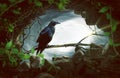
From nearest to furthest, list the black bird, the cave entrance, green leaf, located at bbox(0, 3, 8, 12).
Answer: green leaf, located at bbox(0, 3, 8, 12)
the black bird
the cave entrance

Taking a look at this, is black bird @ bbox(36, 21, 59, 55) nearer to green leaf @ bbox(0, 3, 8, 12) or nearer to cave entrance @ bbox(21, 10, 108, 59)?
green leaf @ bbox(0, 3, 8, 12)

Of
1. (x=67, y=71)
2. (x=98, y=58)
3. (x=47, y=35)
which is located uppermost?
(x=47, y=35)

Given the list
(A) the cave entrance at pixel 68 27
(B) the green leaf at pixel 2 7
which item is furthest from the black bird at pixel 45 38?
(A) the cave entrance at pixel 68 27

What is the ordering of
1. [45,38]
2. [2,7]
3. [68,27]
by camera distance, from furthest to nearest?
1. [68,27]
2. [45,38]
3. [2,7]

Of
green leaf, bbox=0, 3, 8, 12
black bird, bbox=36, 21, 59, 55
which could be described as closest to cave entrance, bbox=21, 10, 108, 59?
black bird, bbox=36, 21, 59, 55

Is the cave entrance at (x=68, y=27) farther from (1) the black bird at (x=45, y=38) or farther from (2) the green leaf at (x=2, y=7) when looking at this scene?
(2) the green leaf at (x=2, y=7)

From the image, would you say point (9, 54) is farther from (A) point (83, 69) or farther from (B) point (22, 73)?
(A) point (83, 69)

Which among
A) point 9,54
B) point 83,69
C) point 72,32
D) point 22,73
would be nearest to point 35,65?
point 22,73

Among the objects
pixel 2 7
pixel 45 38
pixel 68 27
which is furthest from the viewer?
pixel 68 27

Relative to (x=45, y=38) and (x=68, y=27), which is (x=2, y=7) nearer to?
(x=45, y=38)

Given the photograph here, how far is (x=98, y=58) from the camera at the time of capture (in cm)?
415

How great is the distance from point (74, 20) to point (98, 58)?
4196 mm

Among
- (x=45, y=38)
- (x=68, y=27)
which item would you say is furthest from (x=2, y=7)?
(x=68, y=27)

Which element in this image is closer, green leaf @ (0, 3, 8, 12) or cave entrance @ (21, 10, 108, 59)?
green leaf @ (0, 3, 8, 12)
